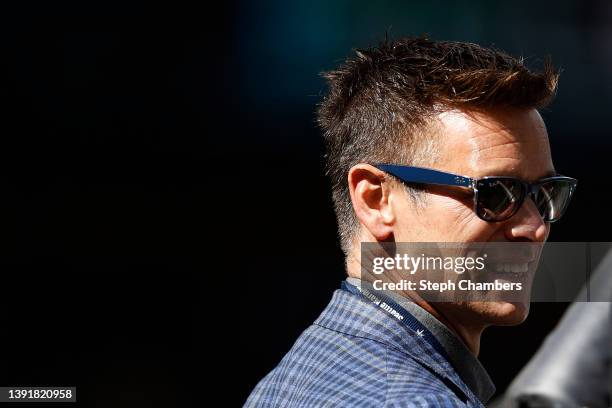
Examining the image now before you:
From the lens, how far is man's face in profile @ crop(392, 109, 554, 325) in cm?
171

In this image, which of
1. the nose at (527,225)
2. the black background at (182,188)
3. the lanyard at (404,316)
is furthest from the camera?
the black background at (182,188)

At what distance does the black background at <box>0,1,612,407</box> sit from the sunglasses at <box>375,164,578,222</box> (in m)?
2.62

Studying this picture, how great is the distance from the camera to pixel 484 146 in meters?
1.72

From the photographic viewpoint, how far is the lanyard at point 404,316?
162 cm

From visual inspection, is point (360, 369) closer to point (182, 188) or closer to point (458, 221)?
point (458, 221)

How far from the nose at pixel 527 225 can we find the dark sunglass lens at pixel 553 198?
2 cm

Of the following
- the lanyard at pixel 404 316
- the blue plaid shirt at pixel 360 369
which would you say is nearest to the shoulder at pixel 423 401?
the blue plaid shirt at pixel 360 369

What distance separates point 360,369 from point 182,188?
299 centimetres

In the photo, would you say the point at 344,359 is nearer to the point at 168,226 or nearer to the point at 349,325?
the point at 349,325

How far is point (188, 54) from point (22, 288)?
4.88 ft

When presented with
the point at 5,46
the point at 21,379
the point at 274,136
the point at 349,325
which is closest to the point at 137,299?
the point at 21,379

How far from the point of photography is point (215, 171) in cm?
438

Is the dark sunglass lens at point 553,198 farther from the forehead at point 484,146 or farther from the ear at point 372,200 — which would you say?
the ear at point 372,200

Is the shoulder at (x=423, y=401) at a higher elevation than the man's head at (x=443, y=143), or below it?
below
